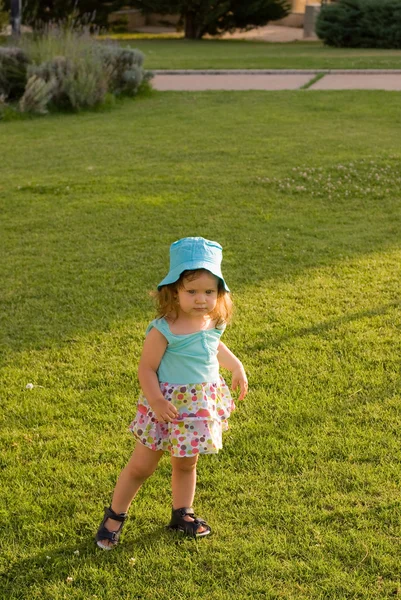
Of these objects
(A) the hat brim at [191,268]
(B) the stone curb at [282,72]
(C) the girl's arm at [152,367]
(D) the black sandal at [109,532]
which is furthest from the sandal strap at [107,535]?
(B) the stone curb at [282,72]

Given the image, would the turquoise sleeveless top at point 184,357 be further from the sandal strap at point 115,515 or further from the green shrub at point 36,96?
the green shrub at point 36,96

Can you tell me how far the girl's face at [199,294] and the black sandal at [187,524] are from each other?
785 mm

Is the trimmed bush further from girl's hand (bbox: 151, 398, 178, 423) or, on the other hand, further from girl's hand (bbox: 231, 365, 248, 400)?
girl's hand (bbox: 151, 398, 178, 423)

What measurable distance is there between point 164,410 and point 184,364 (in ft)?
0.62

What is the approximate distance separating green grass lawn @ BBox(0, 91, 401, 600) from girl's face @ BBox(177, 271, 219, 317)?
0.89 m

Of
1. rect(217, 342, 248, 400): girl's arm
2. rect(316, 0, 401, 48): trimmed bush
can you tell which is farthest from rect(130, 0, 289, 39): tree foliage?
rect(217, 342, 248, 400): girl's arm

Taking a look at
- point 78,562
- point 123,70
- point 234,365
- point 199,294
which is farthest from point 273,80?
point 78,562

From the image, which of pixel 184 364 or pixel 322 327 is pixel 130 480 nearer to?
pixel 184 364

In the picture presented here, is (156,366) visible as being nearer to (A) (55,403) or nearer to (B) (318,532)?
(B) (318,532)

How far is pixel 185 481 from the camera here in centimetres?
304

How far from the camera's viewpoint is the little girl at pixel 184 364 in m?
2.80

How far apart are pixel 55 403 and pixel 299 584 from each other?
1705 millimetres

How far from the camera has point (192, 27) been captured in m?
31.8

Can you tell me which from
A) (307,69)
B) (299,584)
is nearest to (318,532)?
(299,584)
